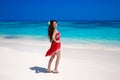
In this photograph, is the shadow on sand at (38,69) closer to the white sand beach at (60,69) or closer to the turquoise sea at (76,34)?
the white sand beach at (60,69)

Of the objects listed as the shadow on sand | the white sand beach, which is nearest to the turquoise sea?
the white sand beach

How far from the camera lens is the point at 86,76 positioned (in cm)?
529

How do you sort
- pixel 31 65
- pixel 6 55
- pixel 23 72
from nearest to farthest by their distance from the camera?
pixel 23 72
pixel 31 65
pixel 6 55

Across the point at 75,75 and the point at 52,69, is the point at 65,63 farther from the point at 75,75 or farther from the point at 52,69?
the point at 75,75

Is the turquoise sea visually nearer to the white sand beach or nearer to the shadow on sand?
the white sand beach

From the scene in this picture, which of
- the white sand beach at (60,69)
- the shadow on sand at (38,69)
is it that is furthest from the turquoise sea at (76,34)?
the shadow on sand at (38,69)

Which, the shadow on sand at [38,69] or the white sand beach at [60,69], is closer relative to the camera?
the white sand beach at [60,69]

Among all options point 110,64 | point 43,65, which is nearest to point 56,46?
point 43,65

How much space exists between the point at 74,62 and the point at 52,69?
1.01m

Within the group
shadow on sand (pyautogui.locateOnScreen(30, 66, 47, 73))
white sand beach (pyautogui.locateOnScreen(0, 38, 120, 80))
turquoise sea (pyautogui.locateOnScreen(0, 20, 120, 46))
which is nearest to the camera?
white sand beach (pyautogui.locateOnScreen(0, 38, 120, 80))

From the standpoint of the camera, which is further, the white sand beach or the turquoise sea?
the turquoise sea

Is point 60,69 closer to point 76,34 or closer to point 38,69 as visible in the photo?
point 38,69

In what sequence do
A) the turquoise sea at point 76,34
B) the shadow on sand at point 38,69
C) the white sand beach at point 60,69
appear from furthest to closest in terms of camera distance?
the turquoise sea at point 76,34
the shadow on sand at point 38,69
the white sand beach at point 60,69

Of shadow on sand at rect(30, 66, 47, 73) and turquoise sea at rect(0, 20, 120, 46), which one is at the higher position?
turquoise sea at rect(0, 20, 120, 46)
